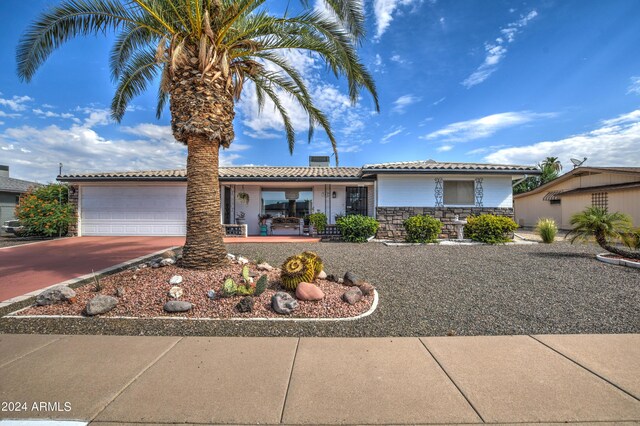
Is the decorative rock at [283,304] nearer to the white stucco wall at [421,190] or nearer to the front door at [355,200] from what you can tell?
the white stucco wall at [421,190]

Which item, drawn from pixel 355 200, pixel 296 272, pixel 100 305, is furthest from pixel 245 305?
pixel 355 200

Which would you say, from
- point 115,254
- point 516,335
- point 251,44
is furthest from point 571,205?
point 115,254

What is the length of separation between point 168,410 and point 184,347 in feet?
3.63

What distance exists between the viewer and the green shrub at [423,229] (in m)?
11.8

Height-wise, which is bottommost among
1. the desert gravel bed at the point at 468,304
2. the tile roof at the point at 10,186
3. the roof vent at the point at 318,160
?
the desert gravel bed at the point at 468,304

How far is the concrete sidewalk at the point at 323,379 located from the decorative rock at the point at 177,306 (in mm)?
743

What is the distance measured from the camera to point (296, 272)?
512 centimetres

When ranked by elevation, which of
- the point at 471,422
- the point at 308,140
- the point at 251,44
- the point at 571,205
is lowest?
the point at 471,422

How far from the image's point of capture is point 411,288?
18.2ft

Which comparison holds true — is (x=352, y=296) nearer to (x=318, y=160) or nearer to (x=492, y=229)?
(x=492, y=229)

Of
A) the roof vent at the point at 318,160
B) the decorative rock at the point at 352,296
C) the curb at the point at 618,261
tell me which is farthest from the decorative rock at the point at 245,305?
the roof vent at the point at 318,160

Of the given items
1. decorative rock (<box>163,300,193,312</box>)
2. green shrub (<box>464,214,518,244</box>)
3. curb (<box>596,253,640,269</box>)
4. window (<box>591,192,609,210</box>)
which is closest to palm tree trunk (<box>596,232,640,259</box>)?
curb (<box>596,253,640,269</box>)

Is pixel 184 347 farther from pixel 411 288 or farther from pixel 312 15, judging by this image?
pixel 312 15

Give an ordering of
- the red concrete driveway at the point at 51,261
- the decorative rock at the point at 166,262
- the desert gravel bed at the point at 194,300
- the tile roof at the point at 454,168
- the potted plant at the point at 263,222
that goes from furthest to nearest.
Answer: the potted plant at the point at 263,222 → the tile roof at the point at 454,168 → the decorative rock at the point at 166,262 → the red concrete driveway at the point at 51,261 → the desert gravel bed at the point at 194,300
